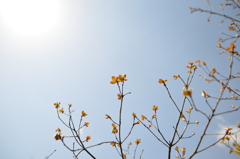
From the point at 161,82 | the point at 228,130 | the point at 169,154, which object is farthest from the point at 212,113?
the point at 169,154

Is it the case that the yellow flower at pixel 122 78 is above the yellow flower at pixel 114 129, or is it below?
above

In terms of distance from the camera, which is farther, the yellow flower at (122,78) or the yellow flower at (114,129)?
the yellow flower at (114,129)

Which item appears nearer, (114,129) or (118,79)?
(118,79)

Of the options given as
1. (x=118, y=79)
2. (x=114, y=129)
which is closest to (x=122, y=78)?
(x=118, y=79)

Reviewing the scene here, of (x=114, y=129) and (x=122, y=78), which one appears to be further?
(x=114, y=129)

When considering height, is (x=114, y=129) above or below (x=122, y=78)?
below

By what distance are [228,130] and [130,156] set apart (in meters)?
1.89

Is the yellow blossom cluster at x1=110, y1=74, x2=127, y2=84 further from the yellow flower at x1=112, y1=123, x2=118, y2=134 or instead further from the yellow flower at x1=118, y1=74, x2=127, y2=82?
the yellow flower at x1=112, y1=123, x2=118, y2=134

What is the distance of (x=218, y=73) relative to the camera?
2.81 meters

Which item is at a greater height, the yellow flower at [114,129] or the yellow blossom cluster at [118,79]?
the yellow blossom cluster at [118,79]

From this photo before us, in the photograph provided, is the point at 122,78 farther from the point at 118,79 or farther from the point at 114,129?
the point at 114,129

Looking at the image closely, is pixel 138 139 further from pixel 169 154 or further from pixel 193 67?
pixel 193 67

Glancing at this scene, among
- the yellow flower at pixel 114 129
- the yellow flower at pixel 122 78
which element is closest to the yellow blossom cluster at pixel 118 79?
the yellow flower at pixel 122 78

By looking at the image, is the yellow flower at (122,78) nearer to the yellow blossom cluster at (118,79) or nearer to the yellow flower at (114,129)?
the yellow blossom cluster at (118,79)
